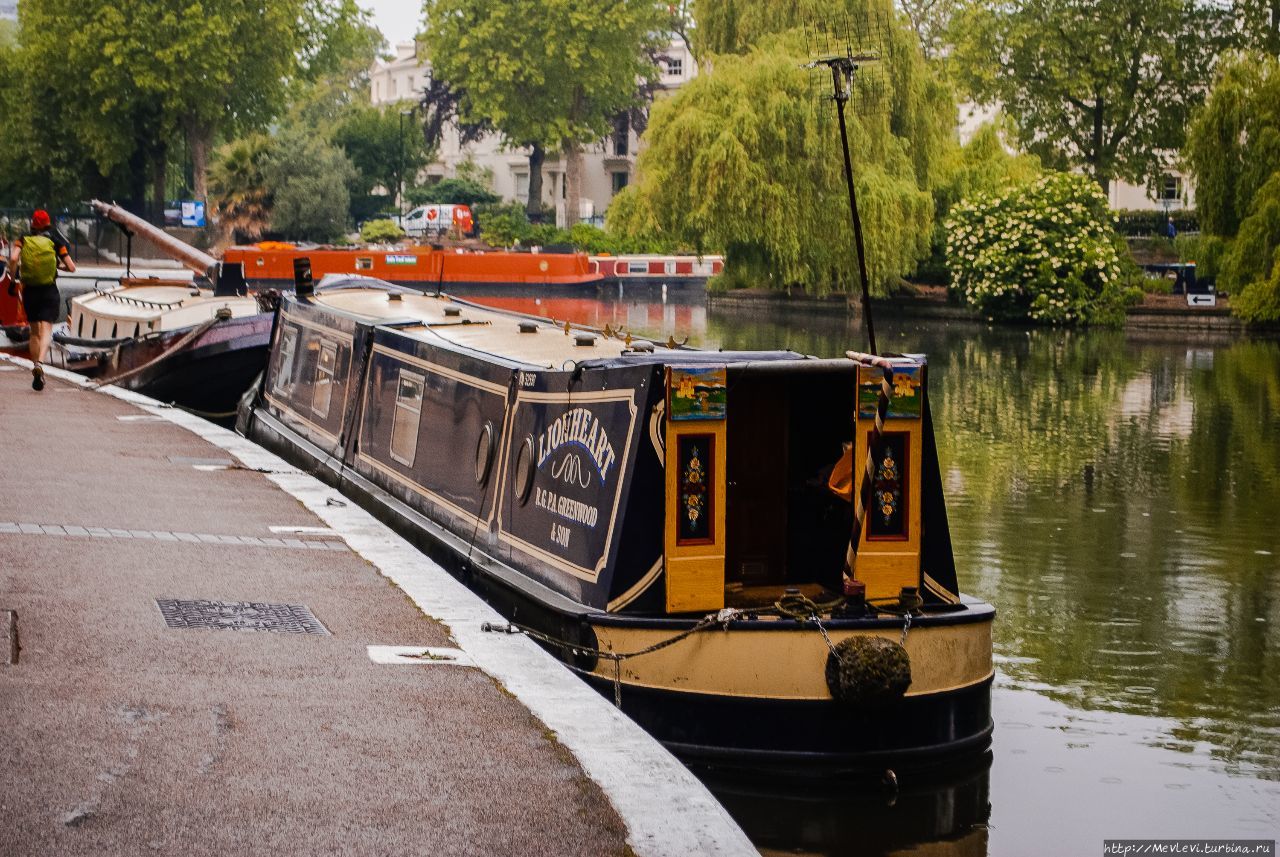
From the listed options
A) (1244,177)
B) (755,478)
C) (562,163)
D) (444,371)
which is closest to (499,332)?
(444,371)

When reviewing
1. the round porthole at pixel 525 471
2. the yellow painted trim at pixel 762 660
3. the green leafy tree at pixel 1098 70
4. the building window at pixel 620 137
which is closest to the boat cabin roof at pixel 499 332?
the round porthole at pixel 525 471

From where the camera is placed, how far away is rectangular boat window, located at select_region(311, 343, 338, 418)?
14602mm

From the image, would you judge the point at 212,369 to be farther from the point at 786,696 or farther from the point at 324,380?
the point at 786,696

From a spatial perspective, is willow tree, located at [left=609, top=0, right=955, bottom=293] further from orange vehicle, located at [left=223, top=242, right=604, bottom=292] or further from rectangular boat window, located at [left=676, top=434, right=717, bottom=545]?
rectangular boat window, located at [left=676, top=434, right=717, bottom=545]

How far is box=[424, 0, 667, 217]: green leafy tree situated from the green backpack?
204ft

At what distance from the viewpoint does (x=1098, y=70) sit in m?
56.9

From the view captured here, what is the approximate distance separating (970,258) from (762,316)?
601cm

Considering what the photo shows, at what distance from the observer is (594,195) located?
97.3 metres

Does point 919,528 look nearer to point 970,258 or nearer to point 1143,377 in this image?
point 1143,377

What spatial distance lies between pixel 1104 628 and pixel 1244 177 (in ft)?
101

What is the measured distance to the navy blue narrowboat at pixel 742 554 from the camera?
327 inches

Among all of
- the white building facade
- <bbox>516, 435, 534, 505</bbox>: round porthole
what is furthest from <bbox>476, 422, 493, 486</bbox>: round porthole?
the white building facade

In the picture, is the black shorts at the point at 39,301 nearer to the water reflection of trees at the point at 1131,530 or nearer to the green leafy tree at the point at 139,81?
the water reflection of trees at the point at 1131,530

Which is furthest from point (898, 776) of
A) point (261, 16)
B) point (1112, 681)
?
point (261, 16)
